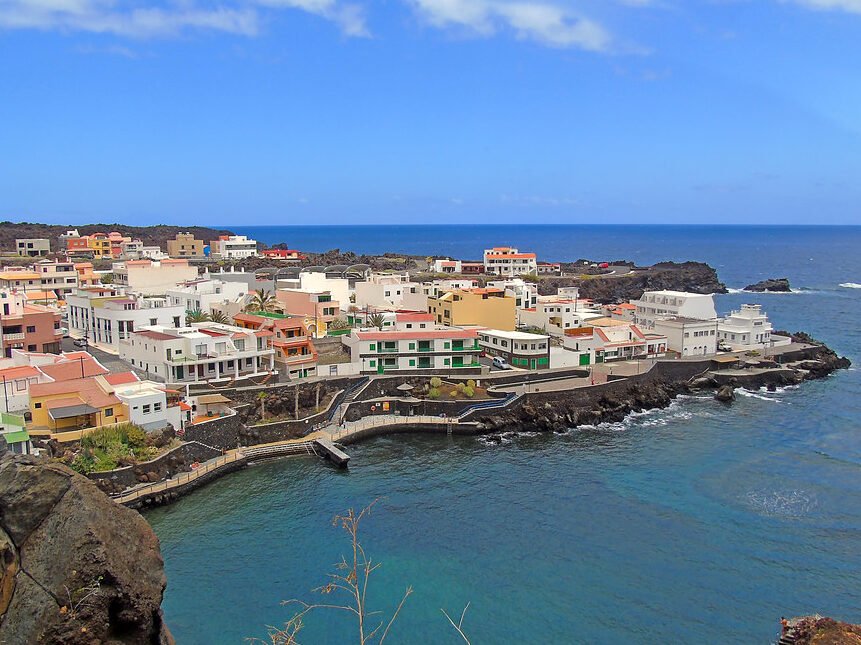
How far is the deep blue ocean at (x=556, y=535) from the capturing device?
67.8 feet

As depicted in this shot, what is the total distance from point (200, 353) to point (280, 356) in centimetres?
467

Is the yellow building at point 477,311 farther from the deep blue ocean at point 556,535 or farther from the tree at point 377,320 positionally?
the deep blue ocean at point 556,535

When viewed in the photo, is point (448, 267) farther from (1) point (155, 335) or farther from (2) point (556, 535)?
(2) point (556, 535)

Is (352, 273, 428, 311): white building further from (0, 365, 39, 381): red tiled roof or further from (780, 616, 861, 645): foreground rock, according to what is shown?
(780, 616, 861, 645): foreground rock

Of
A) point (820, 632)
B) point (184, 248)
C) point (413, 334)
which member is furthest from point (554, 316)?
point (184, 248)

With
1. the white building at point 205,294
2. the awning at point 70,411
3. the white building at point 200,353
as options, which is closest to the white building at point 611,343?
the white building at point 200,353

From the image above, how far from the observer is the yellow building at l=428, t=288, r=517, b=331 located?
5016 cm

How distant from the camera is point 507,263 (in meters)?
88.8

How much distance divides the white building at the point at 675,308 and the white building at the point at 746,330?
1.40 m

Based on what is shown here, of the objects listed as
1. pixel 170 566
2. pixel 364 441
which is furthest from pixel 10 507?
pixel 364 441

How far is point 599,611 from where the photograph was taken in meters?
21.0

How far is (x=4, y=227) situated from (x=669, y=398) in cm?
12953

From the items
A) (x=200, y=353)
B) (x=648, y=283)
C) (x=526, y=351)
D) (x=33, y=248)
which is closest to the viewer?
(x=200, y=353)

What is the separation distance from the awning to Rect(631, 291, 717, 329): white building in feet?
127
